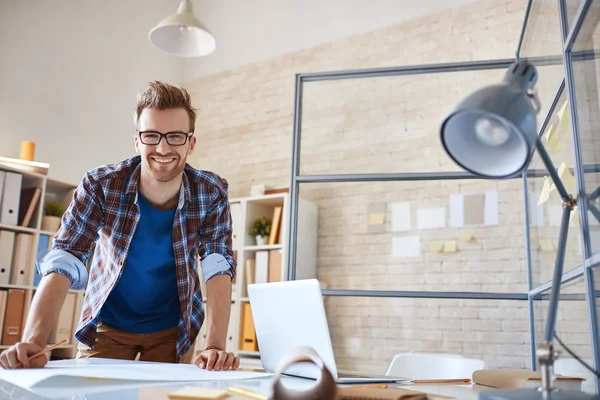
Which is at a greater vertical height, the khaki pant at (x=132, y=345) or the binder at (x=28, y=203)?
the binder at (x=28, y=203)

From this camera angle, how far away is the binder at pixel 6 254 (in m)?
3.67

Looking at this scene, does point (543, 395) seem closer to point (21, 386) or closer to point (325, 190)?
point (21, 386)

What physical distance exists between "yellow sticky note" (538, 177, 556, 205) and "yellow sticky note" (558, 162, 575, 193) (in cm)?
17

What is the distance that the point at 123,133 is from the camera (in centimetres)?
506

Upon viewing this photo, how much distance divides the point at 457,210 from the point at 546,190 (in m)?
1.94

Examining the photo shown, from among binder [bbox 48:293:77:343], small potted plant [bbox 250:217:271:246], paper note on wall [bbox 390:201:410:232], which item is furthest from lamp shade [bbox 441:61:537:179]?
binder [bbox 48:293:77:343]

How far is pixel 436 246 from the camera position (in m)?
3.55

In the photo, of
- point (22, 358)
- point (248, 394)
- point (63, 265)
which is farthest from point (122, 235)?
point (248, 394)

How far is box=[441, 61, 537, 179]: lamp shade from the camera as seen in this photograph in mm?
731

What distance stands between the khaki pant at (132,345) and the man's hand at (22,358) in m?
0.40

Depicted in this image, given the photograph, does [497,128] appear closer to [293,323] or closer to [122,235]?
[293,323]

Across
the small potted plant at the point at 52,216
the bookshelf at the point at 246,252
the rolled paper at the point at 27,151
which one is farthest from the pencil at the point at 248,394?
the rolled paper at the point at 27,151

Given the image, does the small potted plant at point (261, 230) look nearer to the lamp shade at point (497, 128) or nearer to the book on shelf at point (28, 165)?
the book on shelf at point (28, 165)

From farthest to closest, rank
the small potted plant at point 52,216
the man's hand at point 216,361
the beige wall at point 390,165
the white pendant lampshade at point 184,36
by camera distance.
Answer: the small potted plant at point 52,216
the white pendant lampshade at point 184,36
the beige wall at point 390,165
the man's hand at point 216,361
